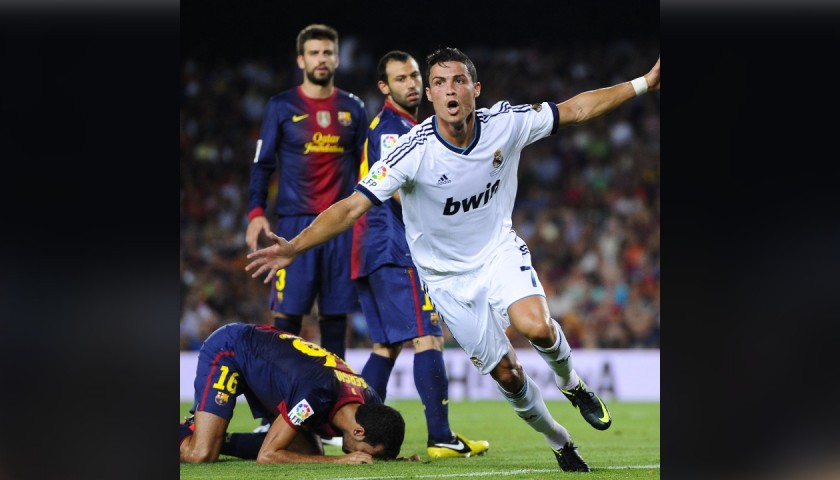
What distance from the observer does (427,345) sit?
5.91m

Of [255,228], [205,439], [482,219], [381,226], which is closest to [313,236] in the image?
[482,219]

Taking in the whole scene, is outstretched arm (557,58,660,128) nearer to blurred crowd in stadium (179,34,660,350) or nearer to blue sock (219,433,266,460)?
blue sock (219,433,266,460)

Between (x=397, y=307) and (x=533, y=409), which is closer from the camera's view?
(x=533, y=409)

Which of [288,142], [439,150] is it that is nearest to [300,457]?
[439,150]

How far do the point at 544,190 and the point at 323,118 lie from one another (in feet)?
16.4

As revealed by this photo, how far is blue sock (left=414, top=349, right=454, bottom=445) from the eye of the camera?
5.79 metres

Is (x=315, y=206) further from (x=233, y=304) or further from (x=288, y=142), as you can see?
(x=233, y=304)

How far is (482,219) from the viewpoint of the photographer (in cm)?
516

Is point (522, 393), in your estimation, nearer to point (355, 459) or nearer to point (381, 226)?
point (355, 459)

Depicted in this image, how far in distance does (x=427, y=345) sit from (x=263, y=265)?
164 centimetres

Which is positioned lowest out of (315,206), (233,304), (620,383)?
(620,383)
